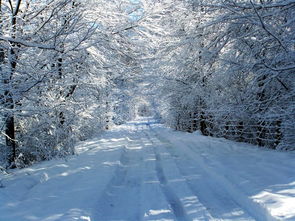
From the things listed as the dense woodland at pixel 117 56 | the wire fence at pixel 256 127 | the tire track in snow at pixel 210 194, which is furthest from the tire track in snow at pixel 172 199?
the wire fence at pixel 256 127

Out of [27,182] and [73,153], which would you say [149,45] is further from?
[27,182]

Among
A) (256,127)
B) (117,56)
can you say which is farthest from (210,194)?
(117,56)

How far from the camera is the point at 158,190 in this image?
4.48 m

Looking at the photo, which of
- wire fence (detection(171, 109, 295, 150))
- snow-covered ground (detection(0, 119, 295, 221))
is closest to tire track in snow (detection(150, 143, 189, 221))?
snow-covered ground (detection(0, 119, 295, 221))

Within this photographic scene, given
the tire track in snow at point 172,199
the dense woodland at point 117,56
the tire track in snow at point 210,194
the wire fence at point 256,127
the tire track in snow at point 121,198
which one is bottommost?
the tire track in snow at point 121,198

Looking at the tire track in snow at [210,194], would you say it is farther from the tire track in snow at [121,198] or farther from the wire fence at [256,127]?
the wire fence at [256,127]

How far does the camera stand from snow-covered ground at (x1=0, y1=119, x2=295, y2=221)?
11.3 feet

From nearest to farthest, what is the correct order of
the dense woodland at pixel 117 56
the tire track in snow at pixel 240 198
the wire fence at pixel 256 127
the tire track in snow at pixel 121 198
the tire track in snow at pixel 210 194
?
the tire track in snow at pixel 240 198, the tire track in snow at pixel 210 194, the tire track in snow at pixel 121 198, the dense woodland at pixel 117 56, the wire fence at pixel 256 127

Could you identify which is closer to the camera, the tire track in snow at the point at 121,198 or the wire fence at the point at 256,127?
the tire track in snow at the point at 121,198

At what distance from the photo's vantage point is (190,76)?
559 inches

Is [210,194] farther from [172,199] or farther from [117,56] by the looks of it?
[117,56]

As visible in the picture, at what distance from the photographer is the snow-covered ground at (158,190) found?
3449 millimetres

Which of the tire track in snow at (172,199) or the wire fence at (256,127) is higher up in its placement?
the wire fence at (256,127)

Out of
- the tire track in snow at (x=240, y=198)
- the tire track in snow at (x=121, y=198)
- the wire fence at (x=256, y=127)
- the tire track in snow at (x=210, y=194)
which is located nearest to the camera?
the tire track in snow at (x=240, y=198)
